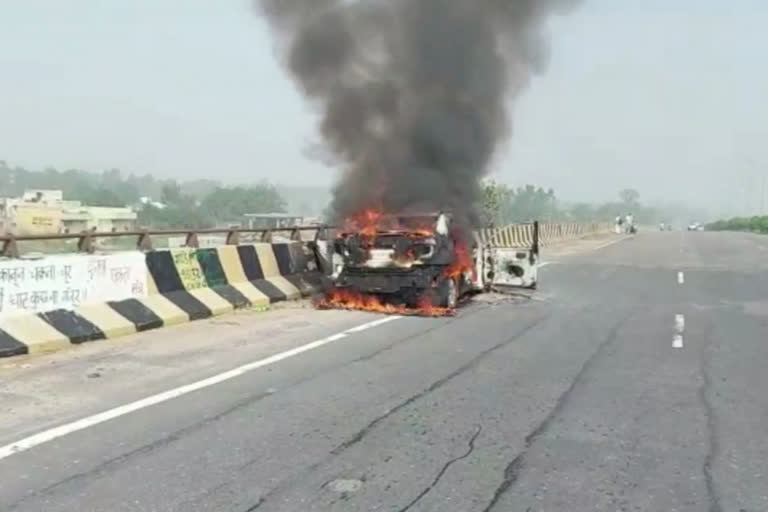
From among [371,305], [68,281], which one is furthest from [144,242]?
[371,305]

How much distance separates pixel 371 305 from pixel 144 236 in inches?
135

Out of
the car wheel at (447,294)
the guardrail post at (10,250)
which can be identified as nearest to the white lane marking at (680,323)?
the car wheel at (447,294)

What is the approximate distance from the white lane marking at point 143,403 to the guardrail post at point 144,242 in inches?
122

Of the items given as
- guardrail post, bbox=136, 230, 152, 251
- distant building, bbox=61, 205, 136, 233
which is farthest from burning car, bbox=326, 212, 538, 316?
distant building, bbox=61, 205, 136, 233

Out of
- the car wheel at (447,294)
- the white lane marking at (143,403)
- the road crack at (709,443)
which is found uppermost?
the car wheel at (447,294)

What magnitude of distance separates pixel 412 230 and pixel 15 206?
9.05 m

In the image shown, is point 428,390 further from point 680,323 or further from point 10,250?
point 680,323

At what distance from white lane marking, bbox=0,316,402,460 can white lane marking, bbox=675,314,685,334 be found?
4507 millimetres

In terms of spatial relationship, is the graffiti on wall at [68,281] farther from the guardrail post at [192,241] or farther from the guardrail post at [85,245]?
the guardrail post at [192,241]

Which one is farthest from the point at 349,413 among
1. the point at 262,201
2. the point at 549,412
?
the point at 262,201

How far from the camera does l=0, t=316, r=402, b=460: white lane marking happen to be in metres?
4.71

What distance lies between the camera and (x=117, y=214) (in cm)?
1634

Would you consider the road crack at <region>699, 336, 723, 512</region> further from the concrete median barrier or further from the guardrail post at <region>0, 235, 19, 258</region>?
the guardrail post at <region>0, 235, 19, 258</region>

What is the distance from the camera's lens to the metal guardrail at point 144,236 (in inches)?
321
